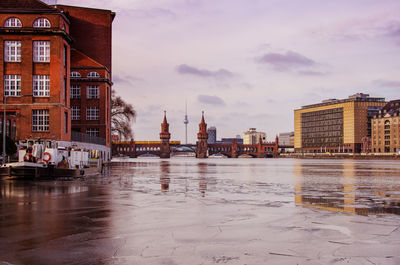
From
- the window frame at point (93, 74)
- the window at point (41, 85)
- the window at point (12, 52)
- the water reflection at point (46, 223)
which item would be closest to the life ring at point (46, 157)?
the water reflection at point (46, 223)

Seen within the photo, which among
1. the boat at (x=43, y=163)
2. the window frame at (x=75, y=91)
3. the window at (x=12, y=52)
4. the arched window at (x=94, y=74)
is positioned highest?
the arched window at (x=94, y=74)

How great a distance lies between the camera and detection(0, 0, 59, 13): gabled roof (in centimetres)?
5331

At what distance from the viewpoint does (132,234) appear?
11.5 meters

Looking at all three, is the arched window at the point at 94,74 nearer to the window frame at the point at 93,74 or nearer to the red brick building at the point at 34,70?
the window frame at the point at 93,74

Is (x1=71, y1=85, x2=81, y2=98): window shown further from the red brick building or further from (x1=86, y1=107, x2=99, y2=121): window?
the red brick building

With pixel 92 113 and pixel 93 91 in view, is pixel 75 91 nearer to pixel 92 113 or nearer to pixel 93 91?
pixel 93 91

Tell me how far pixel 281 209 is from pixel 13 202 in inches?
406

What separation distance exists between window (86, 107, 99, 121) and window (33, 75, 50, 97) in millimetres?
27786

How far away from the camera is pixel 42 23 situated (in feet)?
176

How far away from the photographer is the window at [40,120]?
52.5 metres

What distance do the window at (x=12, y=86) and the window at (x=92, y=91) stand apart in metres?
28.5

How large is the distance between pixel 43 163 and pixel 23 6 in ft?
86.2

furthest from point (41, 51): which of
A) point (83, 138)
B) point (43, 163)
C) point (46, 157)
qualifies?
point (43, 163)

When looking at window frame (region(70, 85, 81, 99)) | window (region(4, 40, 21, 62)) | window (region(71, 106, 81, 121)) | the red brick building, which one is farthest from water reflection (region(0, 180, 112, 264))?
window frame (region(70, 85, 81, 99))
